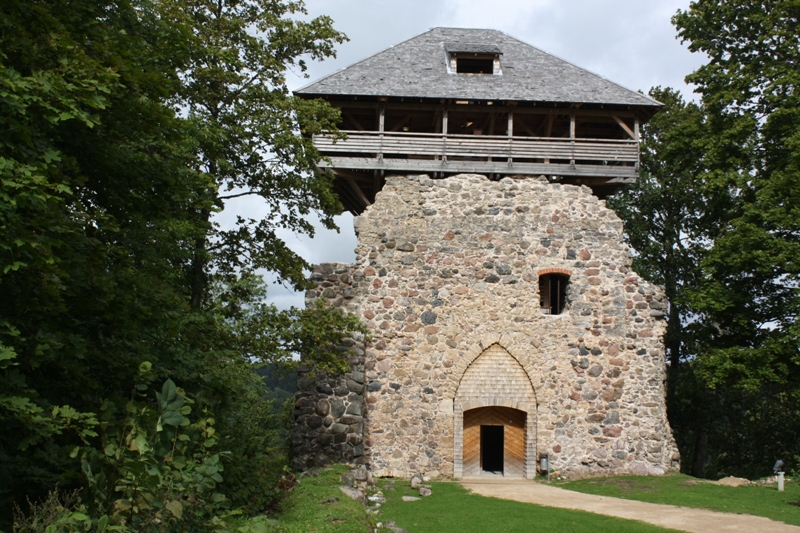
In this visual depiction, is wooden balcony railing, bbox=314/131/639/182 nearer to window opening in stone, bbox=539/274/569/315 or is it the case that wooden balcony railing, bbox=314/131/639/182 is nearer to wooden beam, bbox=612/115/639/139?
wooden beam, bbox=612/115/639/139

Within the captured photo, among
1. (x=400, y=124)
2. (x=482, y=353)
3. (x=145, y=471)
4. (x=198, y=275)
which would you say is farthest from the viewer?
(x=400, y=124)

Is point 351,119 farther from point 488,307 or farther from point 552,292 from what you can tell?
point 552,292

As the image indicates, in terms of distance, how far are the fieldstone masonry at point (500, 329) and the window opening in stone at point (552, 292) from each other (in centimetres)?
48

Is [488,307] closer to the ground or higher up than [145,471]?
higher up

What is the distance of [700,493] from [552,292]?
5274 millimetres

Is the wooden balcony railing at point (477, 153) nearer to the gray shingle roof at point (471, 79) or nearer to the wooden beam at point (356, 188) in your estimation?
the wooden beam at point (356, 188)

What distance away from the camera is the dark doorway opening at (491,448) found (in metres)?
17.0

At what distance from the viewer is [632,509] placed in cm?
1080

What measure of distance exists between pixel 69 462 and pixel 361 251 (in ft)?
33.1

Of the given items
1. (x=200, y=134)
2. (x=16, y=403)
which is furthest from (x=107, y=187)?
(x=200, y=134)

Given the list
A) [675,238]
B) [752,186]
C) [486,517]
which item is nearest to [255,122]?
[486,517]

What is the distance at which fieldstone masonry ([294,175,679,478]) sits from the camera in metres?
14.3

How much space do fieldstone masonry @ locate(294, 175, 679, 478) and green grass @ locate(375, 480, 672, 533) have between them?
2537mm

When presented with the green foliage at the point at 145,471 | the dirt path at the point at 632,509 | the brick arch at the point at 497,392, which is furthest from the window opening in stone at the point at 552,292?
the green foliage at the point at 145,471
